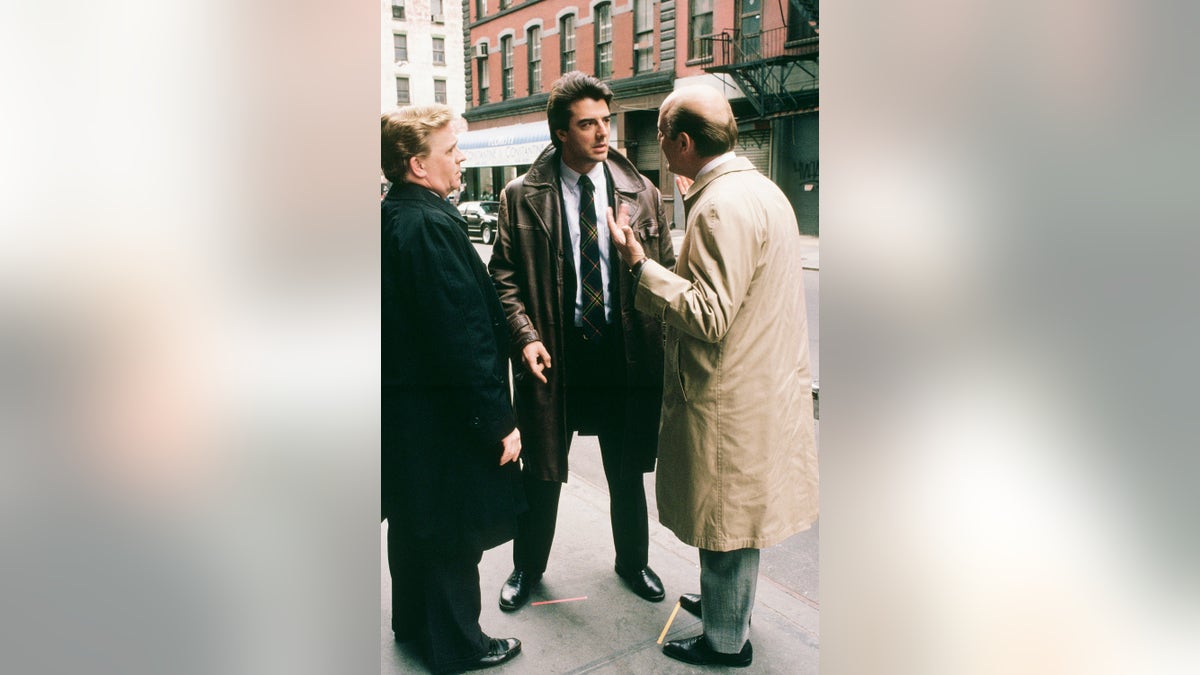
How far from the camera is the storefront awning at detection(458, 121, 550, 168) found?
206cm

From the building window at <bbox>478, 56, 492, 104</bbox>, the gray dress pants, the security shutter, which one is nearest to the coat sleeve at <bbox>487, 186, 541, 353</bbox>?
the building window at <bbox>478, 56, 492, 104</bbox>

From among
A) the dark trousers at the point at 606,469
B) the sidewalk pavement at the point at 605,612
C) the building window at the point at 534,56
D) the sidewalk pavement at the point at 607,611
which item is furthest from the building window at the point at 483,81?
the sidewalk pavement at the point at 605,612

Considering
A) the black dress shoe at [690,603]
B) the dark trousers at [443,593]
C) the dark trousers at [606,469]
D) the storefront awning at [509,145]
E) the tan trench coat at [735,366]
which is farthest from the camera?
the black dress shoe at [690,603]

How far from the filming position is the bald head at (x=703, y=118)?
1.90 meters

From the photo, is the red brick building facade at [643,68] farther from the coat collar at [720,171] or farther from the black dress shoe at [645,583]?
the black dress shoe at [645,583]

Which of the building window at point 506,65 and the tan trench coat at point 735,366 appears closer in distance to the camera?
the tan trench coat at point 735,366

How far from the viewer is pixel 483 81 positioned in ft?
6.74

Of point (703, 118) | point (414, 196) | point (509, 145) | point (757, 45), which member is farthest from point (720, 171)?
point (414, 196)

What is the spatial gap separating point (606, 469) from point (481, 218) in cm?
84

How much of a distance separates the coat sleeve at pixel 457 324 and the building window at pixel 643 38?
711 millimetres
